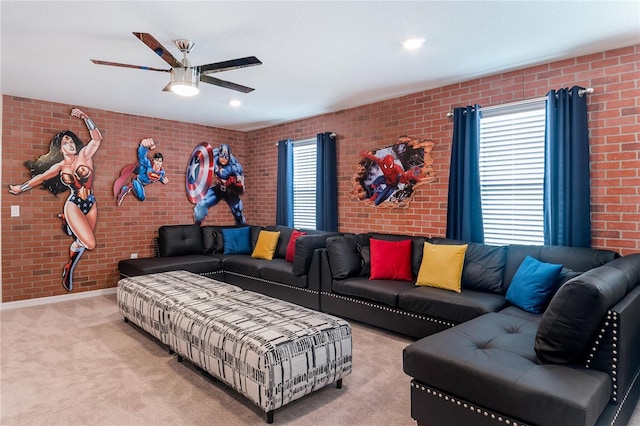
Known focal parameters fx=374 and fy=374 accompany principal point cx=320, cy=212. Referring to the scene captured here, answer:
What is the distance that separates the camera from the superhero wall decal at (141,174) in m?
5.24

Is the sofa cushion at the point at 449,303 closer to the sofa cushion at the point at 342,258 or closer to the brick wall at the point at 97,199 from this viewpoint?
the sofa cushion at the point at 342,258

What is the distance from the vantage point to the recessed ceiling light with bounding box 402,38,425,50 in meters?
2.87

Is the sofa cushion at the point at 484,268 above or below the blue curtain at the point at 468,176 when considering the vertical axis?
below

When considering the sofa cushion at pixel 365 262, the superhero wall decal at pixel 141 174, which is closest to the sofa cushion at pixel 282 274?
the sofa cushion at pixel 365 262

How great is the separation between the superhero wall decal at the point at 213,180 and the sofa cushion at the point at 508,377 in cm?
478

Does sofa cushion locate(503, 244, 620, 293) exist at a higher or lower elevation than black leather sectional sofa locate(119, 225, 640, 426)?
higher

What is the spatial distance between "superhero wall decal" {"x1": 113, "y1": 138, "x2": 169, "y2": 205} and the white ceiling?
3.99ft

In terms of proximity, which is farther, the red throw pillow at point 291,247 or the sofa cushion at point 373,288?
the red throw pillow at point 291,247

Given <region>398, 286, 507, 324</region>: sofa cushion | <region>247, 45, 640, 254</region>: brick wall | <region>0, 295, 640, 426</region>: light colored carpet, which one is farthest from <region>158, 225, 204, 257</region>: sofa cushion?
<region>398, 286, 507, 324</region>: sofa cushion

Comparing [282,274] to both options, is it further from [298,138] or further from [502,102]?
[502,102]

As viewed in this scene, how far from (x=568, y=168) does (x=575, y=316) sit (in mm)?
1813

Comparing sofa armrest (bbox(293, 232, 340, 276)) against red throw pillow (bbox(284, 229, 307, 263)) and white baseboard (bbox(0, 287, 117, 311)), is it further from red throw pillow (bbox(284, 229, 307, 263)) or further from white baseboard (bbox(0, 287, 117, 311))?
white baseboard (bbox(0, 287, 117, 311))

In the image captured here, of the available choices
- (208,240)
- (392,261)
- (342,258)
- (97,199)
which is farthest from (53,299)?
(392,261)

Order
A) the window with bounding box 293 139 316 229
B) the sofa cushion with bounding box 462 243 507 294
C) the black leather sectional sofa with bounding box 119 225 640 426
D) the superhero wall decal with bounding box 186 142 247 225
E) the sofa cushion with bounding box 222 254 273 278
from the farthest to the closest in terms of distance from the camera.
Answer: the superhero wall decal with bounding box 186 142 247 225 < the window with bounding box 293 139 316 229 < the sofa cushion with bounding box 222 254 273 278 < the sofa cushion with bounding box 462 243 507 294 < the black leather sectional sofa with bounding box 119 225 640 426
